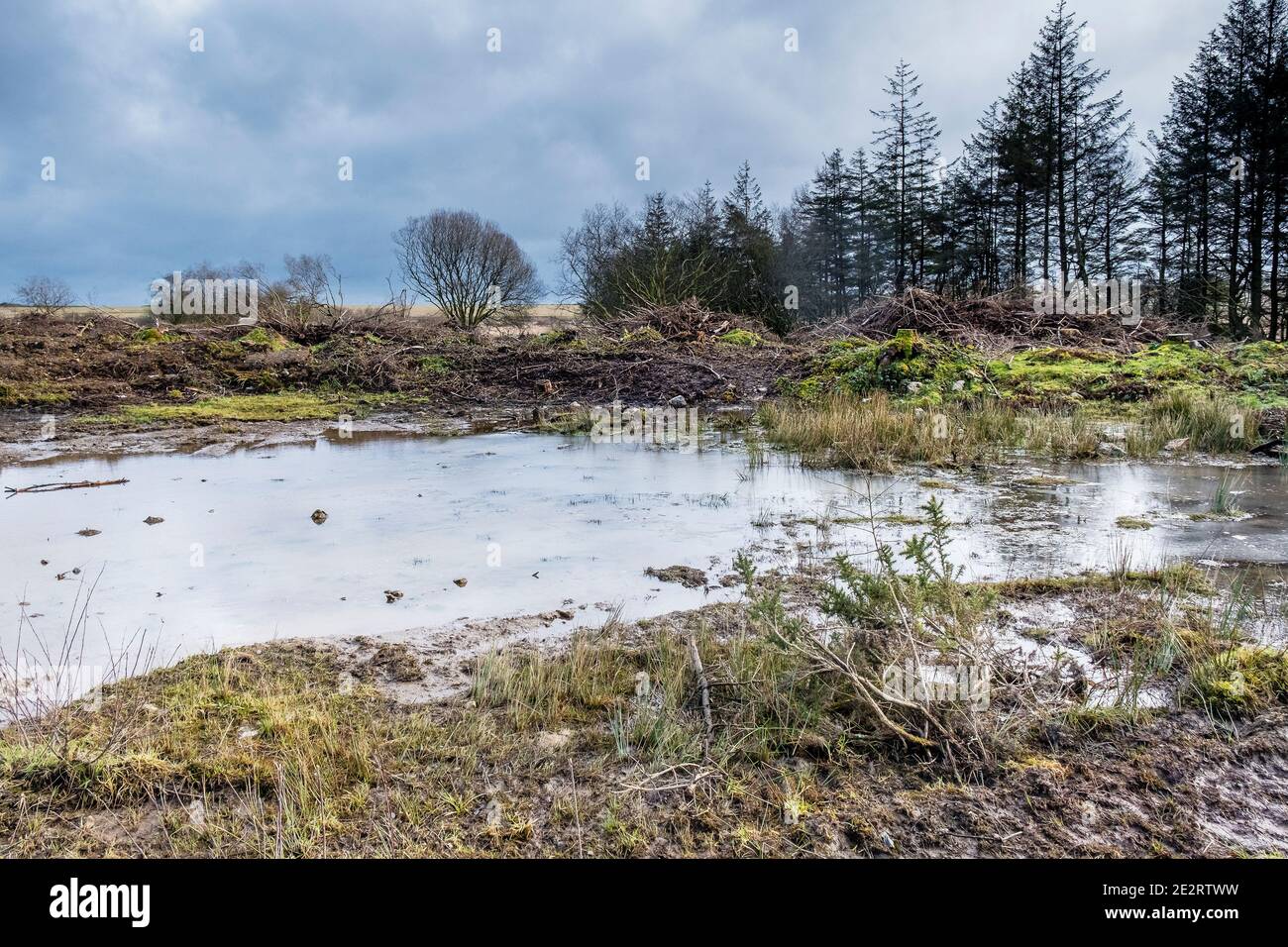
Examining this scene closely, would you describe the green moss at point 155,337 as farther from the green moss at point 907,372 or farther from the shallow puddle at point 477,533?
the green moss at point 907,372

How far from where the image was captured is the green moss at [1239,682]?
100 inches

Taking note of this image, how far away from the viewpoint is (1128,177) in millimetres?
29922

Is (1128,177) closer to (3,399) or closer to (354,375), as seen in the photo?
(354,375)

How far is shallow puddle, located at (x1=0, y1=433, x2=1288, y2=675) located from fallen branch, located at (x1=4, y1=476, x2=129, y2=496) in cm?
11

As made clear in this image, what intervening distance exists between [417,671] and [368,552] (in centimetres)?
180

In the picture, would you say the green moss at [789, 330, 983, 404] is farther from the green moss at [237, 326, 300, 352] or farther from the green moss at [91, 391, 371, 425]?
the green moss at [237, 326, 300, 352]

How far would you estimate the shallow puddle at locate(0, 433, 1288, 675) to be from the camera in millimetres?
3670

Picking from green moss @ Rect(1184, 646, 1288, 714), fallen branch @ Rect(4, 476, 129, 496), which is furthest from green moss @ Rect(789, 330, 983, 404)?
fallen branch @ Rect(4, 476, 129, 496)

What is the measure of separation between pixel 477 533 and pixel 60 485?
397 cm

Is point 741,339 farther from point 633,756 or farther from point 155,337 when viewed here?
point 633,756

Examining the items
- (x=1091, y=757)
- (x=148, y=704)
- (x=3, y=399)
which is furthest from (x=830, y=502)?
(x=3, y=399)

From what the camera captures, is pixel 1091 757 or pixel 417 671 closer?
pixel 1091 757

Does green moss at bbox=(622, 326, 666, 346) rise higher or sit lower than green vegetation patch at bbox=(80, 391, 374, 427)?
higher

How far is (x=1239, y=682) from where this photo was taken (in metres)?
2.60
